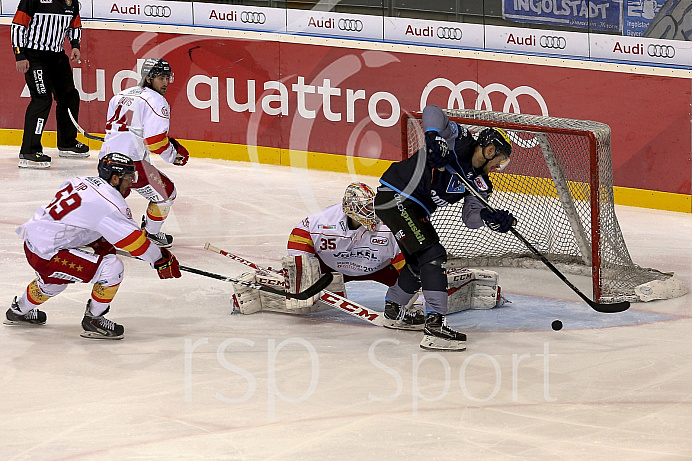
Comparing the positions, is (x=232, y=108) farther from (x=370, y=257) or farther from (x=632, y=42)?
(x=370, y=257)

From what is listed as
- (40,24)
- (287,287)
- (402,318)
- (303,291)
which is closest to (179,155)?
(287,287)

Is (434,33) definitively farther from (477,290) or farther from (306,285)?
(306,285)

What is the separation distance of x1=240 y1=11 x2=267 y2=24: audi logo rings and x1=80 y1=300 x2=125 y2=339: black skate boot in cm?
524

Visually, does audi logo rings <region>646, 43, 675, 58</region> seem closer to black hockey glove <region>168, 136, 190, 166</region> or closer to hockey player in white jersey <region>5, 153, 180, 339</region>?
black hockey glove <region>168, 136, 190, 166</region>

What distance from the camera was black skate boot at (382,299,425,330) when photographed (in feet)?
17.7

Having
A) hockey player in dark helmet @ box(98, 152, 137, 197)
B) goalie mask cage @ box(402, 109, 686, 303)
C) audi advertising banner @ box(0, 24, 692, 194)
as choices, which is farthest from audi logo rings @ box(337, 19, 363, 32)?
hockey player in dark helmet @ box(98, 152, 137, 197)

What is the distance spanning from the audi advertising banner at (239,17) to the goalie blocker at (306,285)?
455 centimetres

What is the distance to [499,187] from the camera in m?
7.23

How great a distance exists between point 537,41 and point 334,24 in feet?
6.11

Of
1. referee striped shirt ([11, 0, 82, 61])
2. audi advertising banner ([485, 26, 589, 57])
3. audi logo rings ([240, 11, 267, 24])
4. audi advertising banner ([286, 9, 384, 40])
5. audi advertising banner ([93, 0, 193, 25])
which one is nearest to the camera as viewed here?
audi advertising banner ([485, 26, 589, 57])

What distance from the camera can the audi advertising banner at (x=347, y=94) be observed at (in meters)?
8.12

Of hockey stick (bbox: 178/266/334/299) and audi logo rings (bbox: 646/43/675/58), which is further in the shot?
audi logo rings (bbox: 646/43/675/58)

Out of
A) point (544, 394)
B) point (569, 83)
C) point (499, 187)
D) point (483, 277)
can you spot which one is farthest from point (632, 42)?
point (544, 394)

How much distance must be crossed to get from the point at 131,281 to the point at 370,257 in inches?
61.6
